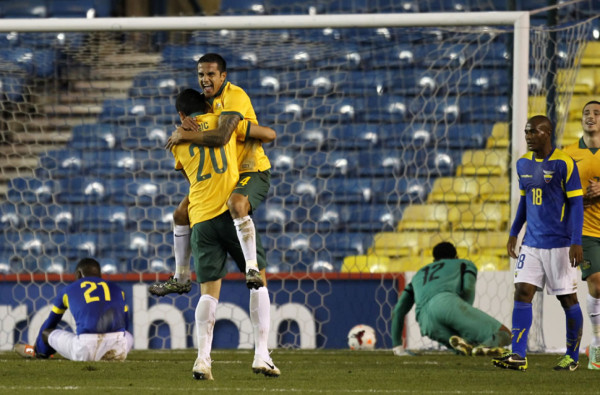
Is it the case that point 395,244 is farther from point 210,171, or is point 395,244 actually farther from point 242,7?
point 210,171

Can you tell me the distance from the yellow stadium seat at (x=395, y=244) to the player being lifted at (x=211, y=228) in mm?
4706

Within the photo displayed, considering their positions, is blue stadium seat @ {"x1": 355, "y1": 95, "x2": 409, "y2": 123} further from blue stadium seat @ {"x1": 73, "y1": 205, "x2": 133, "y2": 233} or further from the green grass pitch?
the green grass pitch

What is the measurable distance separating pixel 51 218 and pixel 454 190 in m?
4.04

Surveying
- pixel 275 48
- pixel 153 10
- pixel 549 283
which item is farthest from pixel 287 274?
pixel 153 10

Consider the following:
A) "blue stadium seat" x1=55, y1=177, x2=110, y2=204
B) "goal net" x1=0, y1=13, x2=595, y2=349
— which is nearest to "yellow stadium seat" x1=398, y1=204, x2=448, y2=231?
"goal net" x1=0, y1=13, x2=595, y2=349

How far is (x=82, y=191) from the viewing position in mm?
10148

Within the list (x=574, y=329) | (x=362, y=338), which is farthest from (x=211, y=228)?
(x=362, y=338)

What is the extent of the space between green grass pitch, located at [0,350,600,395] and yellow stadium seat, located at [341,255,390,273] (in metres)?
2.09

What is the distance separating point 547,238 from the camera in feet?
18.6

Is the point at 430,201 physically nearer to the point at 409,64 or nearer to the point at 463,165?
the point at 463,165

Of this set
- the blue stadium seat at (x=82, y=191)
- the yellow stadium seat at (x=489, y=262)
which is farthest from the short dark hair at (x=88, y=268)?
the yellow stadium seat at (x=489, y=262)

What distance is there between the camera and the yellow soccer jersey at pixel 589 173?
6.11 meters

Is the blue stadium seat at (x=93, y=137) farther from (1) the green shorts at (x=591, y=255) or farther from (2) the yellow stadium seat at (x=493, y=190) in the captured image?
(1) the green shorts at (x=591, y=255)

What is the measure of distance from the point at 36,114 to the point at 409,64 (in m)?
3.69
